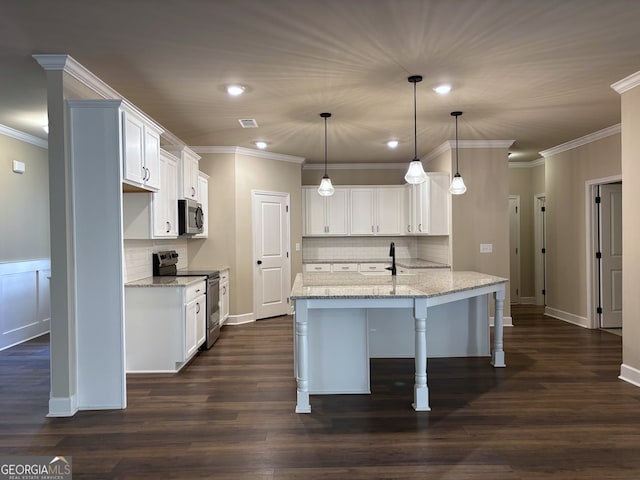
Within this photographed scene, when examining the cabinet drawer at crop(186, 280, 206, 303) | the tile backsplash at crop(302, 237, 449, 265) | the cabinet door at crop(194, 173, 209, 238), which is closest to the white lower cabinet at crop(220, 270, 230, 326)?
the cabinet door at crop(194, 173, 209, 238)

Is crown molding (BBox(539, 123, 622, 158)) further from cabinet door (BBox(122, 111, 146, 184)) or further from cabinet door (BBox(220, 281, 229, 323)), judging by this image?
cabinet door (BBox(122, 111, 146, 184))

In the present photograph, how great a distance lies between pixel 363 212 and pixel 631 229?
4.41m

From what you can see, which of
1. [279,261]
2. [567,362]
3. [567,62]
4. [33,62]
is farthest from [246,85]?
[567,362]

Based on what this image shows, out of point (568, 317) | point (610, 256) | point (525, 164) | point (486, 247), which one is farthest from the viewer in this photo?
point (525, 164)

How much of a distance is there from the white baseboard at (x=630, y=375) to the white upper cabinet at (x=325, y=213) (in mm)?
4634

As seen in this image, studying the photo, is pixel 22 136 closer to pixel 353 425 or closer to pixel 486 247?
pixel 353 425

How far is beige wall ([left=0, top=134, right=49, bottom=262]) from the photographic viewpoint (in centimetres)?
548

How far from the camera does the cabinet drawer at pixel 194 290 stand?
4.42 metres

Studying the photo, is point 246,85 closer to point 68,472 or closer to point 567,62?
point 567,62

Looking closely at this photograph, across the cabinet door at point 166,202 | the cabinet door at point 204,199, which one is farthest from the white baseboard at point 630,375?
the cabinet door at point 204,199

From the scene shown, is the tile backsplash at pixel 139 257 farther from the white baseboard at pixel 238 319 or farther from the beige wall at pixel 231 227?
the white baseboard at pixel 238 319

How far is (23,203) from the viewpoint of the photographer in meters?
5.82

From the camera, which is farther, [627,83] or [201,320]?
[201,320]

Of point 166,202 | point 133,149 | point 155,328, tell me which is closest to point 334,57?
point 133,149
